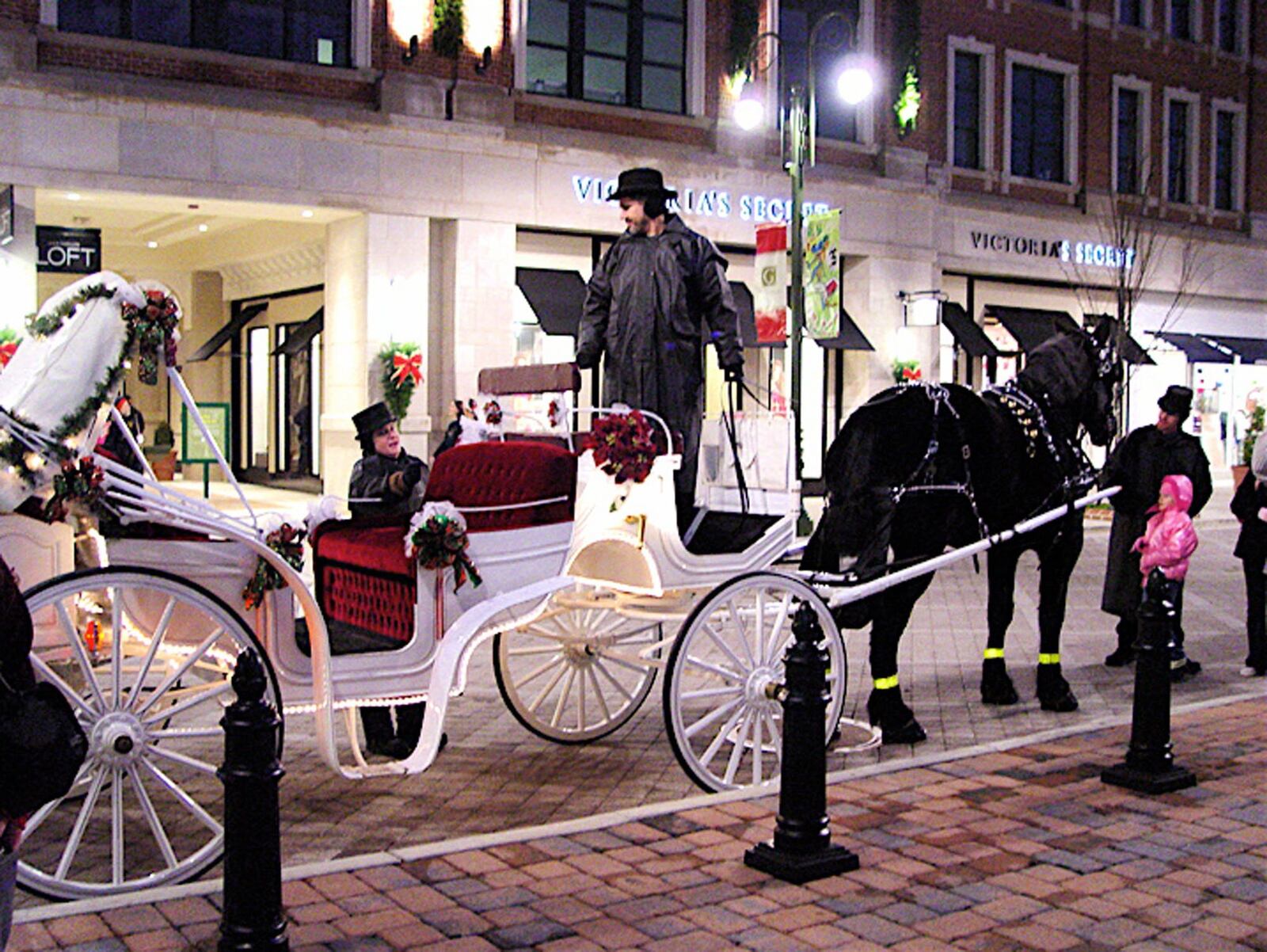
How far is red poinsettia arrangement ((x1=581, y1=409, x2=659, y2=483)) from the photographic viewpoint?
6.23 meters

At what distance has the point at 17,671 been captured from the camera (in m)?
2.84

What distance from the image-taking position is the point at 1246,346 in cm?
3300

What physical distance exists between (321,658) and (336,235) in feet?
54.8

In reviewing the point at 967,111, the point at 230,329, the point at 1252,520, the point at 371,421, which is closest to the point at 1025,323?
the point at 967,111

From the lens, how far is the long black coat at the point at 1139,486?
9.71 m

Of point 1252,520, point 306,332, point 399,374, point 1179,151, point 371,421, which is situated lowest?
point 1252,520

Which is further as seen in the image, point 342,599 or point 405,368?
point 405,368

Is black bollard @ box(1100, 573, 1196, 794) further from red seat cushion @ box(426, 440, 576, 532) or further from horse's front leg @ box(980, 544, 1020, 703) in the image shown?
red seat cushion @ box(426, 440, 576, 532)

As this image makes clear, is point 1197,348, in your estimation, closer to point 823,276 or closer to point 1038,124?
point 1038,124

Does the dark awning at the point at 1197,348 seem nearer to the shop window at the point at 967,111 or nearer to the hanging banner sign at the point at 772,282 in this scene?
the shop window at the point at 967,111

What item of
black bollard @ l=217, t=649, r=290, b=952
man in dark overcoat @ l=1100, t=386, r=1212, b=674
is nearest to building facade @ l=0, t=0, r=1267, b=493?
man in dark overcoat @ l=1100, t=386, r=1212, b=674

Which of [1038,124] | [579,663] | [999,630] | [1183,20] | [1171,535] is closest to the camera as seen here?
[579,663]

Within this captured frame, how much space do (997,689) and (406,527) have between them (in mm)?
4127

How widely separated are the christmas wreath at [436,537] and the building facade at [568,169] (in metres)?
13.6
